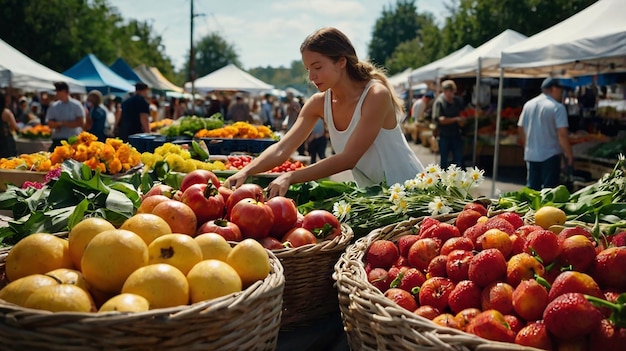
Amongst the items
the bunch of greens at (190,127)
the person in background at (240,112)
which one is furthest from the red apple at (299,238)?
the person in background at (240,112)

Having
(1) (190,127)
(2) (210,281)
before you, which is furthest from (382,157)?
(1) (190,127)

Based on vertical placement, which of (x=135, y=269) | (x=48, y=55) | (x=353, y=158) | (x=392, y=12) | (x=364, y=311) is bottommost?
(x=364, y=311)

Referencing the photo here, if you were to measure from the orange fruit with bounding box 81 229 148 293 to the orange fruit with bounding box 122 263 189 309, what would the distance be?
0.21 feet

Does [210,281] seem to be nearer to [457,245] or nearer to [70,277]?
[70,277]

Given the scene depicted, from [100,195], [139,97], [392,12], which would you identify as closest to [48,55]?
[139,97]

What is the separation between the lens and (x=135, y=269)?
1.65 meters

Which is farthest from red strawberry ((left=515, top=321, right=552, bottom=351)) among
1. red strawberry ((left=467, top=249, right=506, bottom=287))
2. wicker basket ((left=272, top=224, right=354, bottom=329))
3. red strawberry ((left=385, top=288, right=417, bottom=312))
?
wicker basket ((left=272, top=224, right=354, bottom=329))

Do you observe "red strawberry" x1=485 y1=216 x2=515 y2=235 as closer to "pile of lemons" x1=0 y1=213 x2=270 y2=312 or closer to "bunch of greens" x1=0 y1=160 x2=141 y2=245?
"pile of lemons" x1=0 y1=213 x2=270 y2=312

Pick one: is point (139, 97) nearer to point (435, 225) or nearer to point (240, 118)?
point (240, 118)

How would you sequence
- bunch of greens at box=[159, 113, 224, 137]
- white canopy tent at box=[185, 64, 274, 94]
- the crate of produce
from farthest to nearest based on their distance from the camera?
white canopy tent at box=[185, 64, 274, 94] < bunch of greens at box=[159, 113, 224, 137] < the crate of produce

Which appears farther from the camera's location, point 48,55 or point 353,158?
point 48,55

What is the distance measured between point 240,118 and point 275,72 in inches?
7367

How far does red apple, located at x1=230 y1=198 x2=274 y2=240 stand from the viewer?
7.39 ft

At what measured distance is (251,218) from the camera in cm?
225
